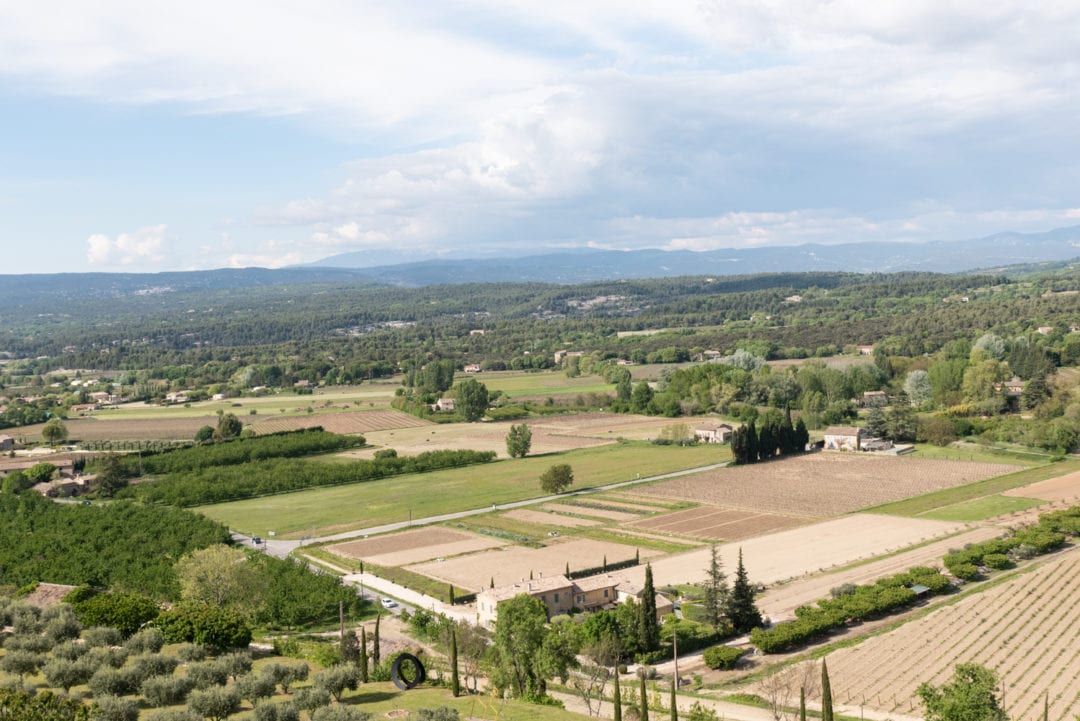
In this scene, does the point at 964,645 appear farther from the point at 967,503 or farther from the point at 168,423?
the point at 168,423

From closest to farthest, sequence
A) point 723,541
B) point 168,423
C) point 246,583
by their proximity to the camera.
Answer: point 246,583, point 723,541, point 168,423

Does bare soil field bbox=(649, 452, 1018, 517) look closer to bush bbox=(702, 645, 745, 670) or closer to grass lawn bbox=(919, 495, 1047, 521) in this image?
grass lawn bbox=(919, 495, 1047, 521)

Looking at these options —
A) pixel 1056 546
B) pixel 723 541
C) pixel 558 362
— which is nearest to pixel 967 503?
pixel 1056 546

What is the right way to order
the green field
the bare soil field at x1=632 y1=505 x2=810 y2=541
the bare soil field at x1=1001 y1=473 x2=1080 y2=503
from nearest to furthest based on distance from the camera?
the bare soil field at x1=632 y1=505 x2=810 y2=541 → the bare soil field at x1=1001 y1=473 x2=1080 y2=503 → the green field

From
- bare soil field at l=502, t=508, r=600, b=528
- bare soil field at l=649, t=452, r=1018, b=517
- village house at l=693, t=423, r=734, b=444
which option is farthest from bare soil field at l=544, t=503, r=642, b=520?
village house at l=693, t=423, r=734, b=444

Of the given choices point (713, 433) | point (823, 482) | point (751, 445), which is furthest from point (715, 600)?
point (713, 433)

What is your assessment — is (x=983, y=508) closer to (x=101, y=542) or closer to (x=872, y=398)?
(x=872, y=398)
